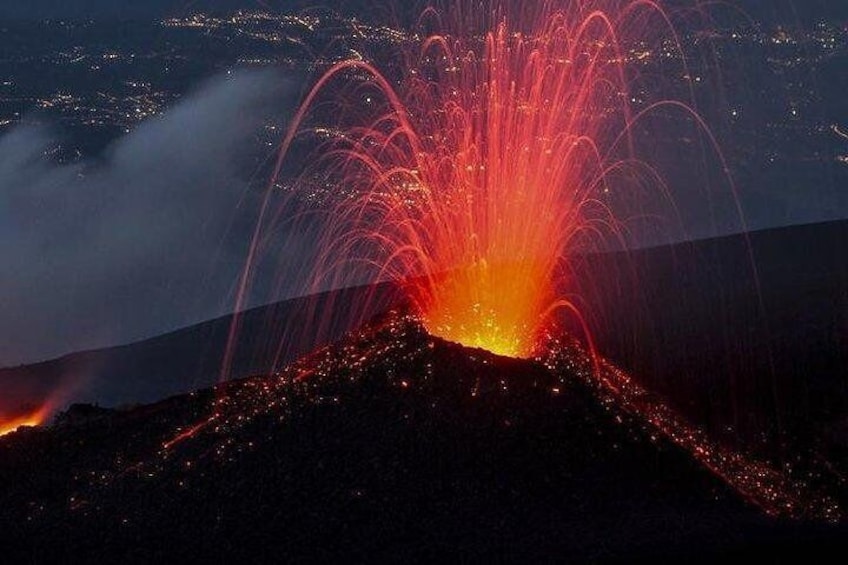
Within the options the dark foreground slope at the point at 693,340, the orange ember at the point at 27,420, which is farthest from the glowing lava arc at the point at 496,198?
the orange ember at the point at 27,420

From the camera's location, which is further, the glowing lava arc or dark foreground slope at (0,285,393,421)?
dark foreground slope at (0,285,393,421)

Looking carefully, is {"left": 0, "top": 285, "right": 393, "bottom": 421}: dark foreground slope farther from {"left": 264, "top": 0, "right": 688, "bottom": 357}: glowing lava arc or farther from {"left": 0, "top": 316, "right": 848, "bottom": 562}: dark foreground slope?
{"left": 0, "top": 316, "right": 848, "bottom": 562}: dark foreground slope

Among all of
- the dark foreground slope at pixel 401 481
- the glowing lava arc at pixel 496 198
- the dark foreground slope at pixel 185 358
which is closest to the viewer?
the dark foreground slope at pixel 401 481

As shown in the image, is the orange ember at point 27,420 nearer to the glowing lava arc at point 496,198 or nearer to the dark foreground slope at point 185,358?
the dark foreground slope at point 185,358

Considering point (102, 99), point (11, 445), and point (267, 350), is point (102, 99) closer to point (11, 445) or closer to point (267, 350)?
point (267, 350)

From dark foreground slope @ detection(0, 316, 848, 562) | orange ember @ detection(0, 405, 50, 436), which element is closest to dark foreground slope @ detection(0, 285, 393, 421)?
orange ember @ detection(0, 405, 50, 436)

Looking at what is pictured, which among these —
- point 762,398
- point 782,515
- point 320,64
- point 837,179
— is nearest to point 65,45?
point 320,64

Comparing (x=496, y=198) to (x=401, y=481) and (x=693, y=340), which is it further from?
(x=401, y=481)

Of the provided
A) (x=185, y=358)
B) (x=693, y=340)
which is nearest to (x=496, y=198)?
(x=693, y=340)
